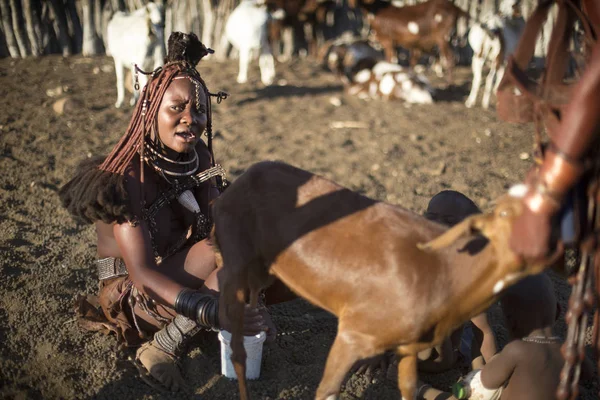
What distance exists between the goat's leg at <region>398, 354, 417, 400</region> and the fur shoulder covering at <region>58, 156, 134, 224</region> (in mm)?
1481

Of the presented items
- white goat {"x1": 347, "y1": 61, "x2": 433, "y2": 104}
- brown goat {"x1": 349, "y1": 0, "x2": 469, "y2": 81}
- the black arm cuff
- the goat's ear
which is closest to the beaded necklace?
the goat's ear

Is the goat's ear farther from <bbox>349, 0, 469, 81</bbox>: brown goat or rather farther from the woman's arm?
<bbox>349, 0, 469, 81</bbox>: brown goat

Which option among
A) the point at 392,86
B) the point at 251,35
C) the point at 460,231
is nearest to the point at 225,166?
the point at 392,86

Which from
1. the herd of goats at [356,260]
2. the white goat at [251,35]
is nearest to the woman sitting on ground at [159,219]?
the herd of goats at [356,260]

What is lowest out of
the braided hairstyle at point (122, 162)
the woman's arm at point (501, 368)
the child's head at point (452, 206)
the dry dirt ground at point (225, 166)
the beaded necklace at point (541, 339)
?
the dry dirt ground at point (225, 166)

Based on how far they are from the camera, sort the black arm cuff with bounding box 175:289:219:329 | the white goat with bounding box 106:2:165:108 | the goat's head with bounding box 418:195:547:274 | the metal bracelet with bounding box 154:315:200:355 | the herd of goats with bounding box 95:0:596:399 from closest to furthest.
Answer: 1. the goat's head with bounding box 418:195:547:274
2. the herd of goats with bounding box 95:0:596:399
3. the black arm cuff with bounding box 175:289:219:329
4. the metal bracelet with bounding box 154:315:200:355
5. the white goat with bounding box 106:2:165:108

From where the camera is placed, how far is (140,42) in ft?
23.0

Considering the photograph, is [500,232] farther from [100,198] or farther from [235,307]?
[100,198]

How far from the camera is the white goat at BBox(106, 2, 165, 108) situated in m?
7.01

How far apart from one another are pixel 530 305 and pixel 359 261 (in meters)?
1.08

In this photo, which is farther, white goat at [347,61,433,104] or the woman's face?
white goat at [347,61,433,104]

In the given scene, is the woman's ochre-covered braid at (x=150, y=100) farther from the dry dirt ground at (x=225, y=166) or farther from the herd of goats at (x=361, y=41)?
the herd of goats at (x=361, y=41)

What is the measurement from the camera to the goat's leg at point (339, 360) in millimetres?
1911

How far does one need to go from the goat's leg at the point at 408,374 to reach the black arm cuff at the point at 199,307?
87 cm
